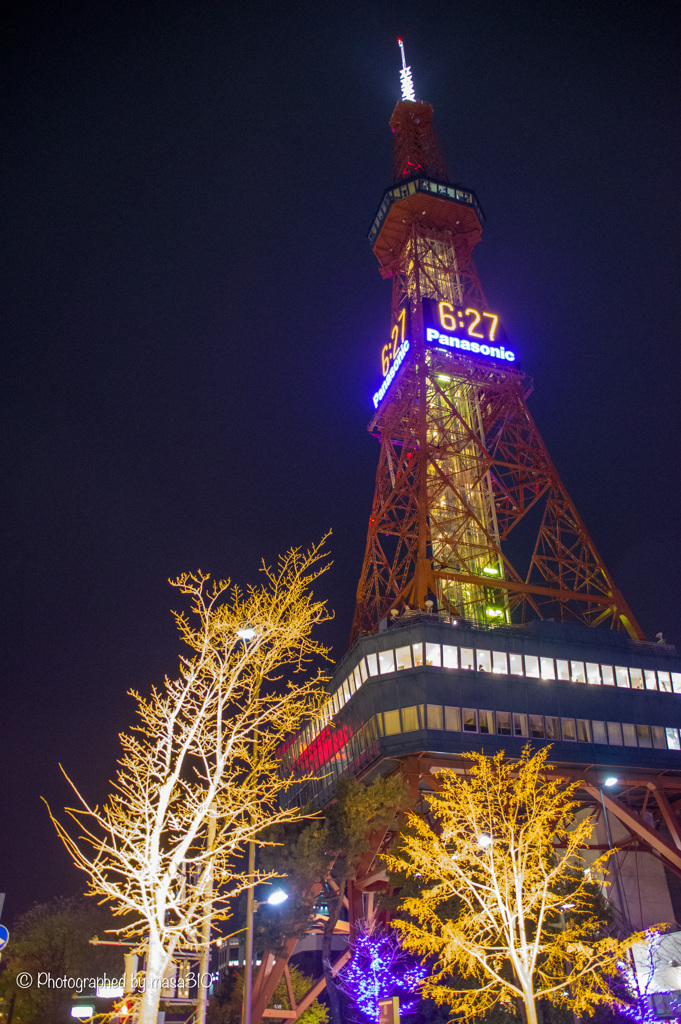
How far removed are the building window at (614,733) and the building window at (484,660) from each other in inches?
367

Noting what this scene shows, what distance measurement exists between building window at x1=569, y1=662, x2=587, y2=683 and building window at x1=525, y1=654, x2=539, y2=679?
2812 millimetres

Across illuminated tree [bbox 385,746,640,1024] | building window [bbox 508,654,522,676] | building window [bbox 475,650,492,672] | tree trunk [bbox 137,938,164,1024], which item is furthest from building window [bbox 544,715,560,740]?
tree trunk [bbox 137,938,164,1024]

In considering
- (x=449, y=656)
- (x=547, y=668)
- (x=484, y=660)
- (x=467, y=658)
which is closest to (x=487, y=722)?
(x=484, y=660)

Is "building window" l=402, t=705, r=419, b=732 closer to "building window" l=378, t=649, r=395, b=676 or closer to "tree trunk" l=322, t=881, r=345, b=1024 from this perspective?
"building window" l=378, t=649, r=395, b=676

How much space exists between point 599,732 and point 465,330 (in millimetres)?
40344

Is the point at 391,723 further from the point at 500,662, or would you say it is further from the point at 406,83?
the point at 406,83

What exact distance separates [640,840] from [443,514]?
1209 inches

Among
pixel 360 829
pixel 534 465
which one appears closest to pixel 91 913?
pixel 360 829

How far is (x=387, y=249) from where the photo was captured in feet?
288

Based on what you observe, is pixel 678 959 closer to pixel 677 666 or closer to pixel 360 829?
pixel 360 829

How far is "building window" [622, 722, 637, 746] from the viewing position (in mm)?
51875

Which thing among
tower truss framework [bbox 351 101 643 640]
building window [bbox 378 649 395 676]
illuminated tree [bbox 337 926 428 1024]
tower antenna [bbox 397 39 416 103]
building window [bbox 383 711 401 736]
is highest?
tower antenna [bbox 397 39 416 103]

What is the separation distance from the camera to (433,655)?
4934 cm

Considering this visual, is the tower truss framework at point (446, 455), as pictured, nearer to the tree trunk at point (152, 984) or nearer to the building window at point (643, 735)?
the building window at point (643, 735)
